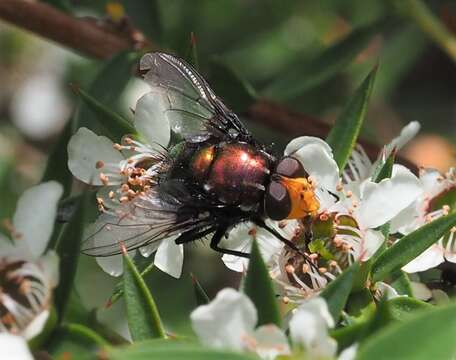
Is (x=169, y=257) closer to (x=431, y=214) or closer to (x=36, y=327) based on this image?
(x=36, y=327)

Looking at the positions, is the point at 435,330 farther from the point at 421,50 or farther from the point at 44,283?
the point at 421,50

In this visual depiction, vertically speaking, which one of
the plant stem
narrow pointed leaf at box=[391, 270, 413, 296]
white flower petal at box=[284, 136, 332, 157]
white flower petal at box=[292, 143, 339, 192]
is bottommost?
narrow pointed leaf at box=[391, 270, 413, 296]

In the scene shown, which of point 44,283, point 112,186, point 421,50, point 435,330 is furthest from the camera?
point 421,50

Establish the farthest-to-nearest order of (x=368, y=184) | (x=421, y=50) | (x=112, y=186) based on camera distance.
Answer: (x=421, y=50), (x=112, y=186), (x=368, y=184)

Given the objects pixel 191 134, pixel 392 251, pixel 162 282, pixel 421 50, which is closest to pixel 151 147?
pixel 191 134

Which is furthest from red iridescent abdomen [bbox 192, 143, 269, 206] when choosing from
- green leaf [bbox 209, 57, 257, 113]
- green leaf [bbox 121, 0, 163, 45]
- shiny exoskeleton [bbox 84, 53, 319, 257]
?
green leaf [bbox 121, 0, 163, 45]

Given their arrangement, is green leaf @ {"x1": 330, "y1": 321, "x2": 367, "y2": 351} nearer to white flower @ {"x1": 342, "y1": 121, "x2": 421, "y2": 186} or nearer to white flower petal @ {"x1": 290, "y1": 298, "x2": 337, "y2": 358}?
white flower petal @ {"x1": 290, "y1": 298, "x2": 337, "y2": 358}

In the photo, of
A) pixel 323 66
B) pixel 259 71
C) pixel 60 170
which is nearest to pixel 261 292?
pixel 60 170
